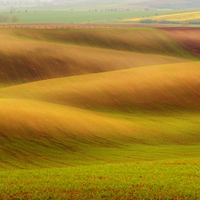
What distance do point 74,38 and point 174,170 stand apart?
8070cm

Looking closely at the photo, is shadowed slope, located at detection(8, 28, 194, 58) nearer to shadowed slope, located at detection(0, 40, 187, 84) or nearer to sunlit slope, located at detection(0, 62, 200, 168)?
shadowed slope, located at detection(0, 40, 187, 84)

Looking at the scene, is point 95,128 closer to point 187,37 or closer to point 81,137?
point 81,137

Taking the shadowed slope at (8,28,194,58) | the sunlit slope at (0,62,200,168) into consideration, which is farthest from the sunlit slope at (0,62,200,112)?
the shadowed slope at (8,28,194,58)

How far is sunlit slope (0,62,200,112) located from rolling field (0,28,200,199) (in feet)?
0.35

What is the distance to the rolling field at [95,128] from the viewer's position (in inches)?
645

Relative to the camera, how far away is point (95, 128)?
1385 inches

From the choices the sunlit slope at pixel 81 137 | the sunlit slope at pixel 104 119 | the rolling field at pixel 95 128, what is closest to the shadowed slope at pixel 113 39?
the rolling field at pixel 95 128

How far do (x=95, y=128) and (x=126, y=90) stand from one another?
16.6 meters

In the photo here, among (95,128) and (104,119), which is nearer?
(95,128)

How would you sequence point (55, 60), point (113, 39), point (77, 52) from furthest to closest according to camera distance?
point (113, 39), point (77, 52), point (55, 60)

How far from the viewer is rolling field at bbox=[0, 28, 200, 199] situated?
645 inches

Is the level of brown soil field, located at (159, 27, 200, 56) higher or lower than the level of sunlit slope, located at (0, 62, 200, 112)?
higher

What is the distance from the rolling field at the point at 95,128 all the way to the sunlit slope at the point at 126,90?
11cm

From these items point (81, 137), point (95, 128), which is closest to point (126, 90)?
point (95, 128)
